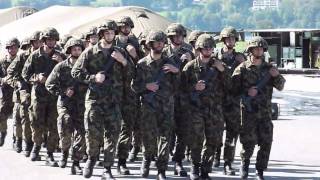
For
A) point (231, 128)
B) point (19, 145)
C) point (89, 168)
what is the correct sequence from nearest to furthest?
point (89, 168) → point (231, 128) → point (19, 145)

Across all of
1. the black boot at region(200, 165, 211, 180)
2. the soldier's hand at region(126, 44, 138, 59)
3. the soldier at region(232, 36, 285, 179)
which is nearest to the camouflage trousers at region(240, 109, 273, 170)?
the soldier at region(232, 36, 285, 179)

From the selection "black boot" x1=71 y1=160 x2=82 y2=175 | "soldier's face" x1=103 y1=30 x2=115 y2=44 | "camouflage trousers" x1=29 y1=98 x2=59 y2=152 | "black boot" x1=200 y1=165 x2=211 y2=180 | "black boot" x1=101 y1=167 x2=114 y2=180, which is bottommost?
"black boot" x1=71 y1=160 x2=82 y2=175

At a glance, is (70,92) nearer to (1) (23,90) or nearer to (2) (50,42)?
(2) (50,42)

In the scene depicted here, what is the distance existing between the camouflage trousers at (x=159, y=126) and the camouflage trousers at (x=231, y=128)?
128cm

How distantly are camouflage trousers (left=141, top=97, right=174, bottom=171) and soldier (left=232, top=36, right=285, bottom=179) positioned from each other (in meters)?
0.99

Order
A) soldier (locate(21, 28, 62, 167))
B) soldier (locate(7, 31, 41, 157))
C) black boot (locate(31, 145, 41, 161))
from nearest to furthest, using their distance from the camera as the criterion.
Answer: soldier (locate(21, 28, 62, 167)) < black boot (locate(31, 145, 41, 161)) < soldier (locate(7, 31, 41, 157))

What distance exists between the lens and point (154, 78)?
1047 cm

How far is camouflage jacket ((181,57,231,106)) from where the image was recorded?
10430 mm

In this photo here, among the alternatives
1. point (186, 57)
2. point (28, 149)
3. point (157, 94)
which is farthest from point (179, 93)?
point (28, 149)

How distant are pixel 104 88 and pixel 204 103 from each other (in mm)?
1313

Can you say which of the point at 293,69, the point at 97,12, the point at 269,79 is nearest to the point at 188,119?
the point at 269,79

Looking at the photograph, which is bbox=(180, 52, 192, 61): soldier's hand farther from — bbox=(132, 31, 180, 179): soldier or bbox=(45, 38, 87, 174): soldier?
bbox=(45, 38, 87, 174): soldier

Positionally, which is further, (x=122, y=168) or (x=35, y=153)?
(x=35, y=153)

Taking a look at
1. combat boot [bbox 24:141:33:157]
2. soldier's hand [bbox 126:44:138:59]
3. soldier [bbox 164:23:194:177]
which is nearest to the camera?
soldier [bbox 164:23:194:177]
